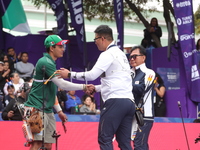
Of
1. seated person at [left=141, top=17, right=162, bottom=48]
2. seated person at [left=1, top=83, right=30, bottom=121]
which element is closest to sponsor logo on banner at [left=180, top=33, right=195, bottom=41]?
seated person at [left=141, top=17, right=162, bottom=48]

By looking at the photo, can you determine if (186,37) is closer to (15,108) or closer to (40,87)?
(15,108)

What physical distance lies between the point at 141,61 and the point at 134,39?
2600 cm

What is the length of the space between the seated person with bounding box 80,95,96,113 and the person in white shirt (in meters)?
5.82

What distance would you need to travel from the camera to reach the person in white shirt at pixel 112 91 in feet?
22.2

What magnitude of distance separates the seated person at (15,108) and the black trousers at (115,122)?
368 cm

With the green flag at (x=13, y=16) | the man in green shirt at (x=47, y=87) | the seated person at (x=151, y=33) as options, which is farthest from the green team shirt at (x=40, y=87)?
the seated person at (x=151, y=33)

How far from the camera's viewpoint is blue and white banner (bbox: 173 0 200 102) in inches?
525

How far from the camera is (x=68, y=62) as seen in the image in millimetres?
15844

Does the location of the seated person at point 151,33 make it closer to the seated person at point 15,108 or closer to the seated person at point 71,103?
the seated person at point 71,103

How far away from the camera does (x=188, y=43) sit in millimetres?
13430

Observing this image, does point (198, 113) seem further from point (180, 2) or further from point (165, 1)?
point (165, 1)

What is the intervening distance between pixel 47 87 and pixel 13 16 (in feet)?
33.6

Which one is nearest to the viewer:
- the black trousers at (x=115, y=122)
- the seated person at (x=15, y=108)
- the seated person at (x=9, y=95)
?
the black trousers at (x=115, y=122)

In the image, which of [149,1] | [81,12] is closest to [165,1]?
[149,1]
